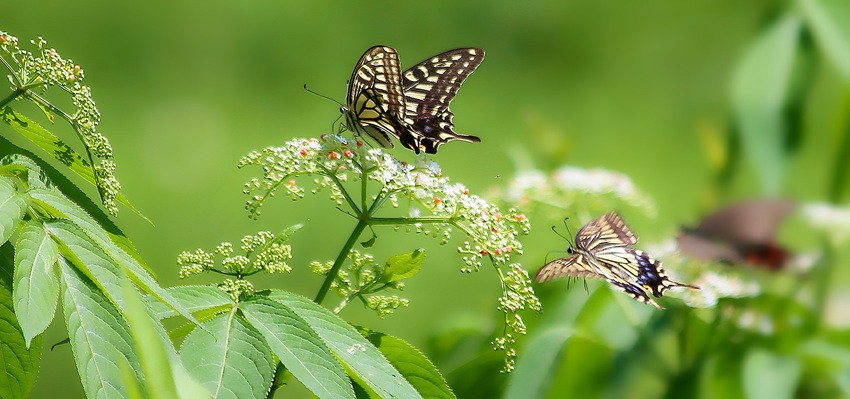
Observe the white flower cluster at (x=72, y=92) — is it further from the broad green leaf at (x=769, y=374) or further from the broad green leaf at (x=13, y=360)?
the broad green leaf at (x=769, y=374)

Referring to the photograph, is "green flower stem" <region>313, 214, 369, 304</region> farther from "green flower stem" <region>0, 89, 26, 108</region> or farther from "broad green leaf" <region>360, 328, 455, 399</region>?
"green flower stem" <region>0, 89, 26, 108</region>

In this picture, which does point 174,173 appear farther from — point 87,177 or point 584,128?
point 87,177

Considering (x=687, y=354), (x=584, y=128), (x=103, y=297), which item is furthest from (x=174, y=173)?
(x=103, y=297)

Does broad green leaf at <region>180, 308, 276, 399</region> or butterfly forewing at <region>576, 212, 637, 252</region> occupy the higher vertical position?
butterfly forewing at <region>576, 212, 637, 252</region>

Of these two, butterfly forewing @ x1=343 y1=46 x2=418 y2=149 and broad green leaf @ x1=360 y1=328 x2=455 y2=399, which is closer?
broad green leaf @ x1=360 y1=328 x2=455 y2=399

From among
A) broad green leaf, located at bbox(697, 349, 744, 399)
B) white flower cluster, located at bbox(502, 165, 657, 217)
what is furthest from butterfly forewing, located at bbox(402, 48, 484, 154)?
broad green leaf, located at bbox(697, 349, 744, 399)

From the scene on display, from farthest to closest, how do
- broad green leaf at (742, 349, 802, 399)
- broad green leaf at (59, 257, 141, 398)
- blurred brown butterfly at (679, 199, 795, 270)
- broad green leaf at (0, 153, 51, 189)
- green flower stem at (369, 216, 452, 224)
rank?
blurred brown butterfly at (679, 199, 795, 270), broad green leaf at (742, 349, 802, 399), green flower stem at (369, 216, 452, 224), broad green leaf at (0, 153, 51, 189), broad green leaf at (59, 257, 141, 398)

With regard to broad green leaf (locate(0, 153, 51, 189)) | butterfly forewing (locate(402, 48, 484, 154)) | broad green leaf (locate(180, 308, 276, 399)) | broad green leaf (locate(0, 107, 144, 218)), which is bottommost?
broad green leaf (locate(180, 308, 276, 399))
